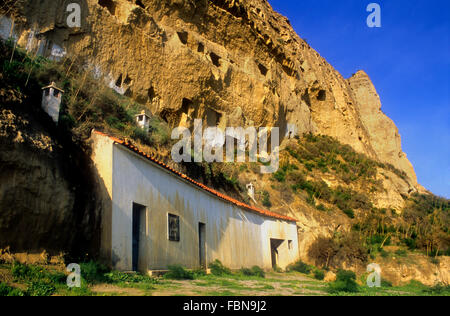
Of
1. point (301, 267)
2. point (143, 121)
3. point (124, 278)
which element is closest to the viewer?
point (124, 278)

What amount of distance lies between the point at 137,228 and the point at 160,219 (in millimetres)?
1001

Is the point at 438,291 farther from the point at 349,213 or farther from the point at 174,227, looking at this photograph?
the point at 349,213

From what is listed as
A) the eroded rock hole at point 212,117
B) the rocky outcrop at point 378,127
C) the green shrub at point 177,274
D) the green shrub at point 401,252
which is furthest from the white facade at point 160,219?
the rocky outcrop at point 378,127

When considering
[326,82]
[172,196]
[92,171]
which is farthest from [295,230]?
[326,82]

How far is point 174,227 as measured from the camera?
12.5 metres

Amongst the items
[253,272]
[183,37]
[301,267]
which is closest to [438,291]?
[301,267]

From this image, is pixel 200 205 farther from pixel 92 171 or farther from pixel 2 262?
pixel 2 262

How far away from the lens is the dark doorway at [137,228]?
10.6 meters

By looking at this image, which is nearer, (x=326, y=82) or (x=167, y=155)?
(x=167, y=155)

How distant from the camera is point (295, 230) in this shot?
76.2 feet

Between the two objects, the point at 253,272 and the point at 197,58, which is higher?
the point at 197,58

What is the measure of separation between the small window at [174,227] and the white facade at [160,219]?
0.49ft

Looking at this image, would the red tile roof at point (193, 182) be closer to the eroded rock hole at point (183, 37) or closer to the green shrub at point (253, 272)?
the green shrub at point (253, 272)

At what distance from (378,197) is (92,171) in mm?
26288
